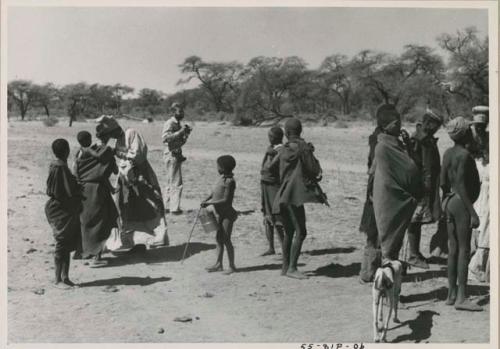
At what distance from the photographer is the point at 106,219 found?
249 inches

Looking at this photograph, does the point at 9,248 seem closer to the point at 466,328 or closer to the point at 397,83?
the point at 466,328

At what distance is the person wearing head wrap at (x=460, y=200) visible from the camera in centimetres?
492

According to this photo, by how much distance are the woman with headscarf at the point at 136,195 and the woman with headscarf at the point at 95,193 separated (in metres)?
0.44

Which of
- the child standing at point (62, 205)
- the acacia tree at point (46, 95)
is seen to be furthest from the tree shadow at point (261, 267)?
the acacia tree at point (46, 95)

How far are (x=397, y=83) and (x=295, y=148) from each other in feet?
71.3

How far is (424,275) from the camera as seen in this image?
6.11m

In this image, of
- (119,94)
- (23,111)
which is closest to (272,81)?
(119,94)

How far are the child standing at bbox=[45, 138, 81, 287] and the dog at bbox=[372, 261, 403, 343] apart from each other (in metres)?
2.94

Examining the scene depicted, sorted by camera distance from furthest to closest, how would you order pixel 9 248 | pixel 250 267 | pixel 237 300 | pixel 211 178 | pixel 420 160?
1. pixel 211 178
2. pixel 9 248
3. pixel 250 267
4. pixel 420 160
5. pixel 237 300

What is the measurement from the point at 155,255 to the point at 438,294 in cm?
323

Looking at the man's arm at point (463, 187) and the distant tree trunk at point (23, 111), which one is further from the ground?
the distant tree trunk at point (23, 111)

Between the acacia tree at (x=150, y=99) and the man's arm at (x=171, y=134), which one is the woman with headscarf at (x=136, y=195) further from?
the acacia tree at (x=150, y=99)

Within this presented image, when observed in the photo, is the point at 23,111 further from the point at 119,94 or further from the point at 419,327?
the point at 419,327

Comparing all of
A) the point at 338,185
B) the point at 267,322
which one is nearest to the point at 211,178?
the point at 338,185
